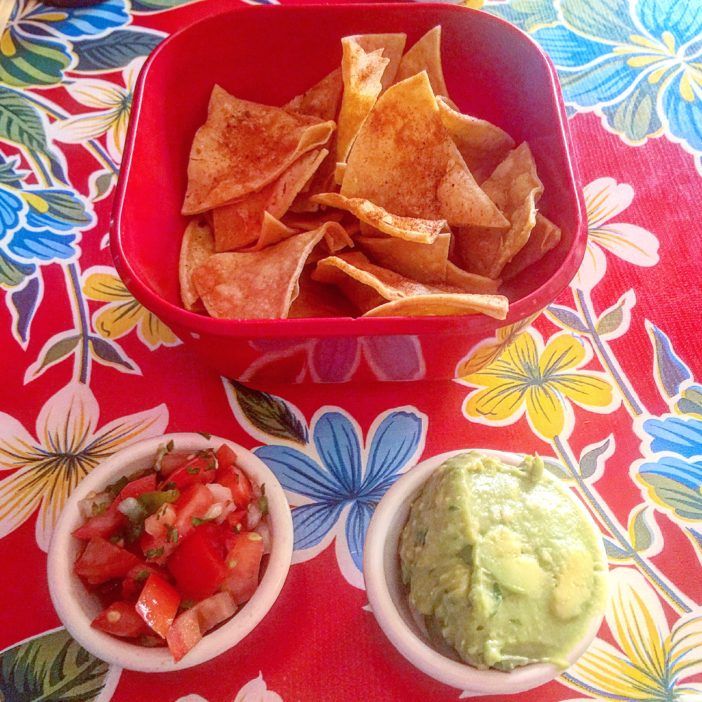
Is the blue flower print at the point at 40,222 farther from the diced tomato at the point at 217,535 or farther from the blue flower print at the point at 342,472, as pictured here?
the diced tomato at the point at 217,535

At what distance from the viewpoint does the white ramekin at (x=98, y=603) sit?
0.87m

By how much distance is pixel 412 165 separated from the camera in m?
1.28

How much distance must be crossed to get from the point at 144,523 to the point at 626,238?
1.11 metres

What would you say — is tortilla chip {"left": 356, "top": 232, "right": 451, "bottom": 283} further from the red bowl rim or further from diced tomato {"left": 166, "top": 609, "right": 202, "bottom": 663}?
diced tomato {"left": 166, "top": 609, "right": 202, "bottom": 663}

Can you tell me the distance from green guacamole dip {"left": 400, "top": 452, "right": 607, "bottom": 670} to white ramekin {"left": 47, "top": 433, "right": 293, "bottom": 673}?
184mm

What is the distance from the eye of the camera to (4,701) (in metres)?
0.95

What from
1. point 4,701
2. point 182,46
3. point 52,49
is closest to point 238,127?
point 182,46

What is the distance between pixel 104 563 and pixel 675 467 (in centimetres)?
93

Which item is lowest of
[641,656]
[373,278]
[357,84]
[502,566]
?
[641,656]

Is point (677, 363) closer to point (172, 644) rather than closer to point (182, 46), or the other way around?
point (172, 644)

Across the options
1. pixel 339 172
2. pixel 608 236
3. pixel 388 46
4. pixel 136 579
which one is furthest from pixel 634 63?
pixel 136 579

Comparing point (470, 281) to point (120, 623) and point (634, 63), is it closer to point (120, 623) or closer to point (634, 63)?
point (120, 623)

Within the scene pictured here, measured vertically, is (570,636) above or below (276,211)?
below

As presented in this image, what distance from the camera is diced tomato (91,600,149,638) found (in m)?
0.88
